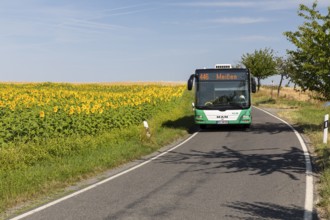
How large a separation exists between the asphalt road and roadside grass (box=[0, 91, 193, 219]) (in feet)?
2.41

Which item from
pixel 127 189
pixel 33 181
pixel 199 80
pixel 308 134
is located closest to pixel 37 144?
pixel 33 181

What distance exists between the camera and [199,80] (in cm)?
1866

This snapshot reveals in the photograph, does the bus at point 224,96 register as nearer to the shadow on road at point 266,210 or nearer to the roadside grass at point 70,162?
the roadside grass at point 70,162

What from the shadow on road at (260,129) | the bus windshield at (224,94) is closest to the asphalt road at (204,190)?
the bus windshield at (224,94)

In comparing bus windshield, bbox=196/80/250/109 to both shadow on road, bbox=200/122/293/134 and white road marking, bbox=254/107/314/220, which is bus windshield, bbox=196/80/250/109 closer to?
shadow on road, bbox=200/122/293/134

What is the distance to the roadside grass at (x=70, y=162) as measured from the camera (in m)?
7.42

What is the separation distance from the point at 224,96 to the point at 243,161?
7.82m

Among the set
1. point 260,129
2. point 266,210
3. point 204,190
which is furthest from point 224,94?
point 266,210

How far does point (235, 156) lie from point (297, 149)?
241 centimetres

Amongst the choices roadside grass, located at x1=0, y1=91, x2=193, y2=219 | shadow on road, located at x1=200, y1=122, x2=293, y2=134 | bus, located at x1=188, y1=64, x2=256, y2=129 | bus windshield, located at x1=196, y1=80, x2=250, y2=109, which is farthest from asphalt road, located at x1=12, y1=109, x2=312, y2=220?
shadow on road, located at x1=200, y1=122, x2=293, y2=134

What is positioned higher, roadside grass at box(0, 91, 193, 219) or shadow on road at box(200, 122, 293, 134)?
roadside grass at box(0, 91, 193, 219)

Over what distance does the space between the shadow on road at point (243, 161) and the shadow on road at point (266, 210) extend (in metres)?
2.44

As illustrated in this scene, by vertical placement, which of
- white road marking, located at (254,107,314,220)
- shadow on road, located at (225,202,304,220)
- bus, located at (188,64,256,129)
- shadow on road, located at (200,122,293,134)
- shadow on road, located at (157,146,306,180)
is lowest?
shadow on road, located at (200,122,293,134)

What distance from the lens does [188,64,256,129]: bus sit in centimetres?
1855
